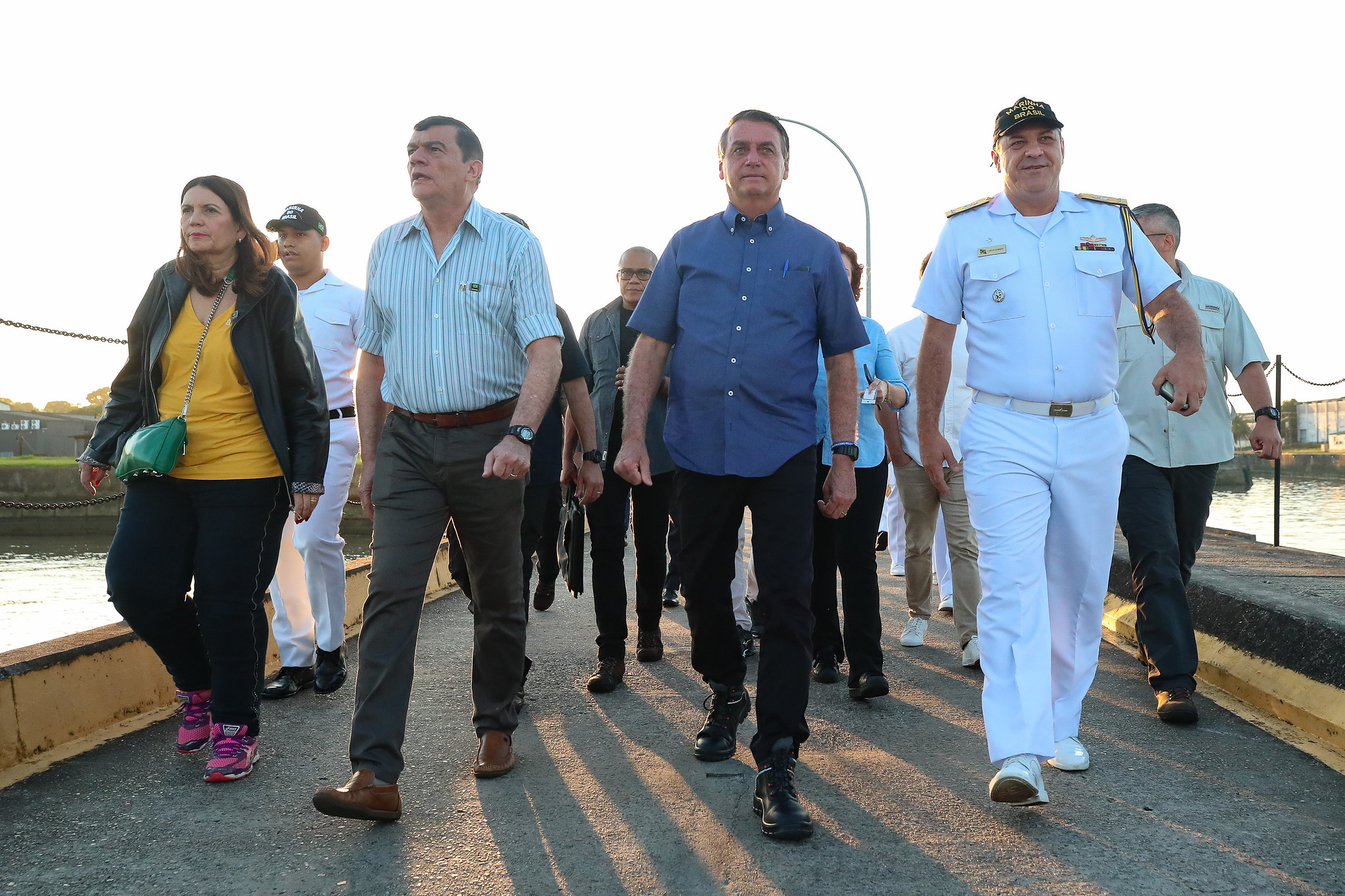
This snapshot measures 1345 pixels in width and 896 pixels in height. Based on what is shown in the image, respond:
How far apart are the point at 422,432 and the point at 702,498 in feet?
3.32

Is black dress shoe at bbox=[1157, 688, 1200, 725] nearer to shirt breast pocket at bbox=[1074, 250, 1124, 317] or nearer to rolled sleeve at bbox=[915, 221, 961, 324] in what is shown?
shirt breast pocket at bbox=[1074, 250, 1124, 317]

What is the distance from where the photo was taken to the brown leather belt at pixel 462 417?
372 centimetres

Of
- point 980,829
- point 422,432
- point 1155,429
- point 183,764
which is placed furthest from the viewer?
point 1155,429

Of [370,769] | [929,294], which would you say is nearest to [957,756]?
[929,294]

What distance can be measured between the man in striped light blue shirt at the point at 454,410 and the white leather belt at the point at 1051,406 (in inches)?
62.4

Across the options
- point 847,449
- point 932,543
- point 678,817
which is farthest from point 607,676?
point 932,543

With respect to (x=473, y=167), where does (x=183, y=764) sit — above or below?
below

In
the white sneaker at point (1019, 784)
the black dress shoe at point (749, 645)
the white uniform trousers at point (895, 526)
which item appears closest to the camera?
the white sneaker at point (1019, 784)

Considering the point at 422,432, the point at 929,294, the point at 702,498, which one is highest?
the point at 929,294

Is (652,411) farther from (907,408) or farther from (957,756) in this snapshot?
(957,756)

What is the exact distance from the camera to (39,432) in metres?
59.4

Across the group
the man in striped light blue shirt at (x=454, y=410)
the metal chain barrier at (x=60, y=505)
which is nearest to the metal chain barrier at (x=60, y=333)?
the metal chain barrier at (x=60, y=505)

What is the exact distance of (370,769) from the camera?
334 centimetres

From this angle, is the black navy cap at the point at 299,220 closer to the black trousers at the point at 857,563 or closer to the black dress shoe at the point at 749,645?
the black trousers at the point at 857,563
